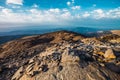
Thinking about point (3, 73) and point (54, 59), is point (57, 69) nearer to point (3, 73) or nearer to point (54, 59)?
point (54, 59)

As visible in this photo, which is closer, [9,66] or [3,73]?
[3,73]

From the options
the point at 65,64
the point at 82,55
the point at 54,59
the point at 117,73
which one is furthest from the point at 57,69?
the point at 117,73

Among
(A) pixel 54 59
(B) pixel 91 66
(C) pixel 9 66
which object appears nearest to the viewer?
(B) pixel 91 66

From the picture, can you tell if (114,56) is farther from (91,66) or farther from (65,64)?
(65,64)

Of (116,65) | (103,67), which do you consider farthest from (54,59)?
(116,65)

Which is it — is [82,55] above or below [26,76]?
above

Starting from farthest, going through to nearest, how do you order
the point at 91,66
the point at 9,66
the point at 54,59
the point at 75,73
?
1. the point at 9,66
2. the point at 54,59
3. the point at 91,66
4. the point at 75,73

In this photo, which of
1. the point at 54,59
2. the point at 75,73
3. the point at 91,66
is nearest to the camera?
the point at 75,73

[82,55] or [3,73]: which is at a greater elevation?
[82,55]

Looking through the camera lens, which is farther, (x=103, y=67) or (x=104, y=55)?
(x=104, y=55)
